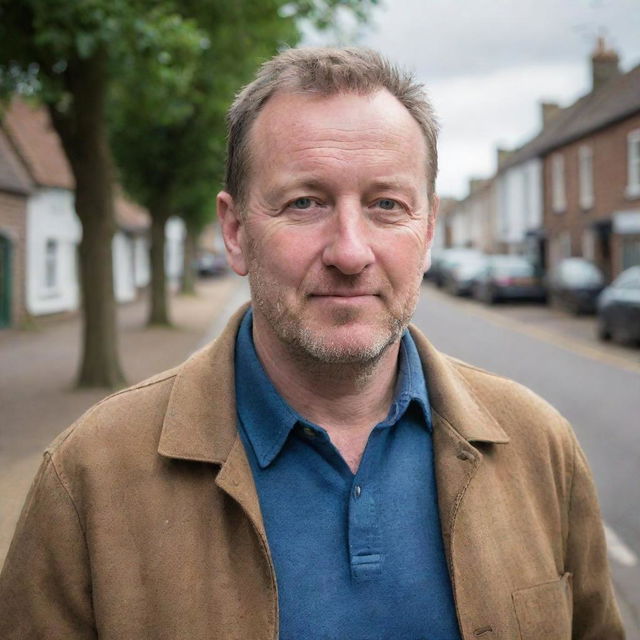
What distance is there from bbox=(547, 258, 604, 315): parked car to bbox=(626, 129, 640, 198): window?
155 inches

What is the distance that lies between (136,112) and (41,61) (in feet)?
12.1

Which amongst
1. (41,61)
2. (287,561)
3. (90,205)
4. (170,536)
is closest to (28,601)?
(170,536)

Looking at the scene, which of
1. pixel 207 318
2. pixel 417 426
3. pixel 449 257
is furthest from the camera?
pixel 449 257

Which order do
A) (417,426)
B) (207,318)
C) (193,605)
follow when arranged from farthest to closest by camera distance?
(207,318)
(417,426)
(193,605)

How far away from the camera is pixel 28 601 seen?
5.58ft

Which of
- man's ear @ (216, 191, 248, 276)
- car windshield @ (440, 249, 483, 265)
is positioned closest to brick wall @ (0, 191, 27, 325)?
car windshield @ (440, 249, 483, 265)

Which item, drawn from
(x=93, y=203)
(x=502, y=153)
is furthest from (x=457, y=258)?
(x=93, y=203)

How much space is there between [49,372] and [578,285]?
15.2 metres

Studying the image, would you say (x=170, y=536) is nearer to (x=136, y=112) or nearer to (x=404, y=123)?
(x=404, y=123)

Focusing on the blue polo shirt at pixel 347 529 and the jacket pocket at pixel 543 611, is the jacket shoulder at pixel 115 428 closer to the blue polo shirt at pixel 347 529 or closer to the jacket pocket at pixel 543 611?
the blue polo shirt at pixel 347 529

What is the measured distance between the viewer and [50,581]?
5.60 feet

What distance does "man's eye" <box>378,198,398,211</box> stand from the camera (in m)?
1.89

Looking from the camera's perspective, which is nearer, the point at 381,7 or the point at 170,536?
the point at 170,536

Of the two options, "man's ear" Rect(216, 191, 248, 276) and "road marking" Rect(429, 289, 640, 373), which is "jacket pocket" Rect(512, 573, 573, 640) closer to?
"man's ear" Rect(216, 191, 248, 276)
